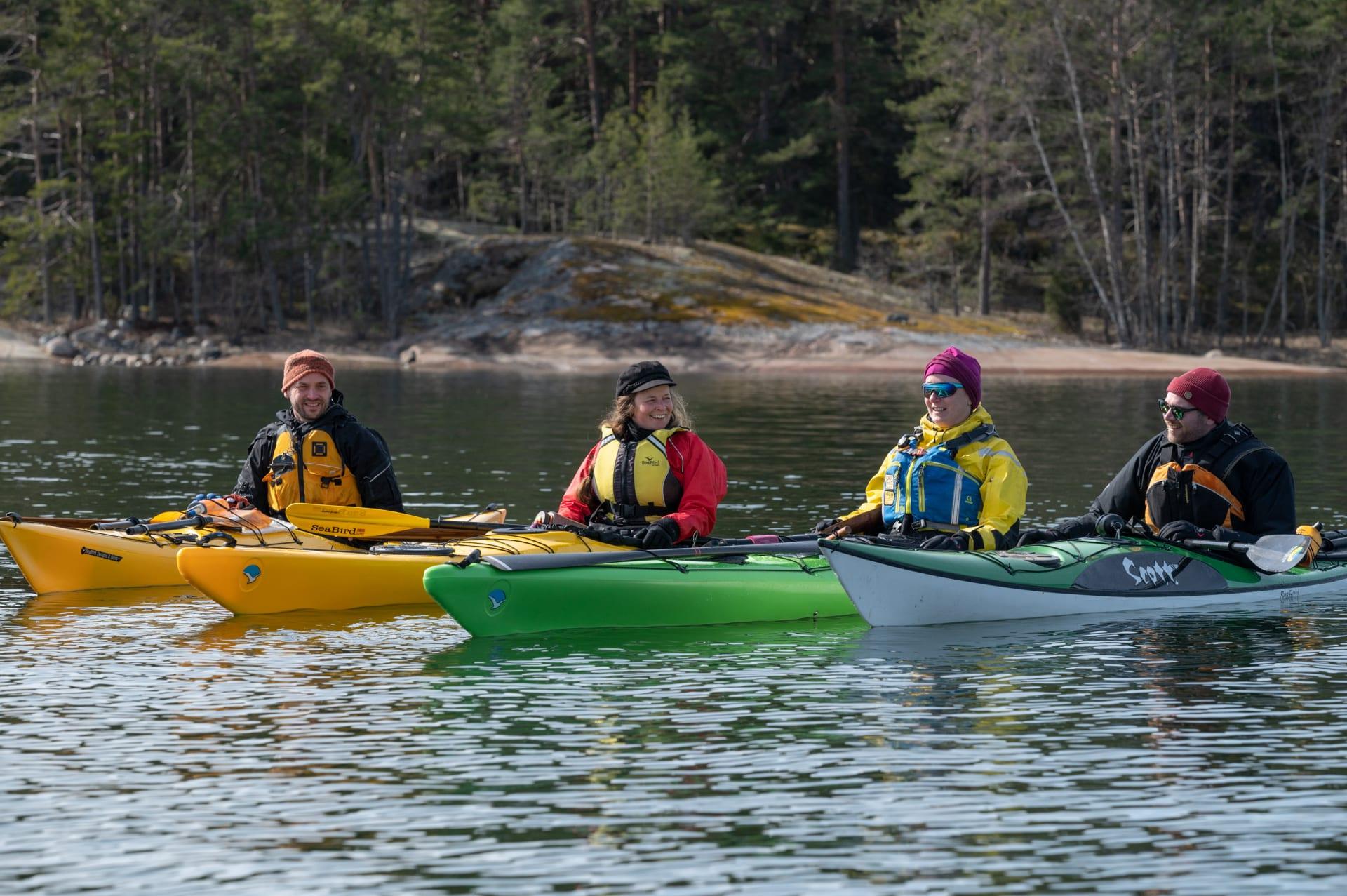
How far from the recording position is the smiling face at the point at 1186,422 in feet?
32.3

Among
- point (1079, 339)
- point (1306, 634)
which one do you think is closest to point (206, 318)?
point (1079, 339)

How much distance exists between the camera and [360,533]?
34.9 feet

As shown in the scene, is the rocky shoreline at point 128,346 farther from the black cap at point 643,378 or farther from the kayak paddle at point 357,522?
the black cap at point 643,378

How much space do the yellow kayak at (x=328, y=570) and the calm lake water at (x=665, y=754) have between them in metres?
0.16

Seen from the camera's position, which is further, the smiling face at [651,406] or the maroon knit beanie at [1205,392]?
the maroon knit beanie at [1205,392]

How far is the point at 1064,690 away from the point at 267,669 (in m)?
4.05

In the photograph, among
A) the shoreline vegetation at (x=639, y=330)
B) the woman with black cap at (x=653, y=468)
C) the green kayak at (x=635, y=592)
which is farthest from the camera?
the shoreline vegetation at (x=639, y=330)

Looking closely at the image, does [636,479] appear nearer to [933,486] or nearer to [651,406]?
[651,406]

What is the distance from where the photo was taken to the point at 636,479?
977 cm

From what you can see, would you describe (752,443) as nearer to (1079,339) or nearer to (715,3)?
(1079,339)

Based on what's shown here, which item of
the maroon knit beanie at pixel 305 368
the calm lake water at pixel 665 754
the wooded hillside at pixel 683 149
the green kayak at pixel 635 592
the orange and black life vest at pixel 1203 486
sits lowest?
the calm lake water at pixel 665 754

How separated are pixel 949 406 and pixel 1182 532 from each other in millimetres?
1808

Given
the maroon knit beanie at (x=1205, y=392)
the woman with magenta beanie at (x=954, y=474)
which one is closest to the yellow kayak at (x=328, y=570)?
the woman with magenta beanie at (x=954, y=474)

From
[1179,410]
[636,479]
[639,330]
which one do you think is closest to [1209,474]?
[1179,410]
